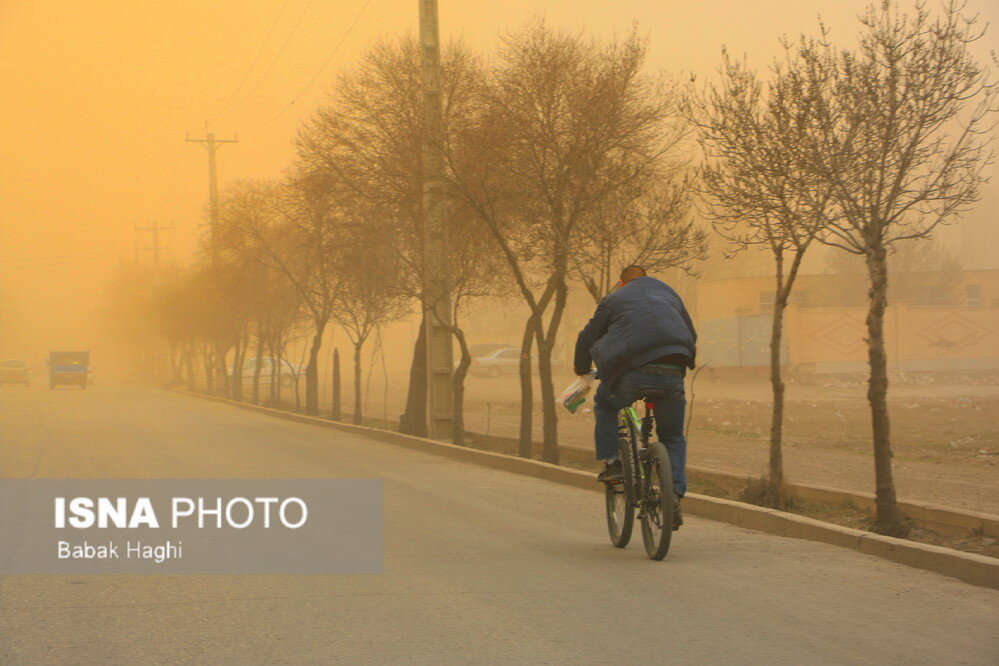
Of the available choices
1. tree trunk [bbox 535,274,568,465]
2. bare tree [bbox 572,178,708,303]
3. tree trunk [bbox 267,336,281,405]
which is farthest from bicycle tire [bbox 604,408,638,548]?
tree trunk [bbox 267,336,281,405]

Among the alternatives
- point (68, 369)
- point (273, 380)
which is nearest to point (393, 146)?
point (273, 380)

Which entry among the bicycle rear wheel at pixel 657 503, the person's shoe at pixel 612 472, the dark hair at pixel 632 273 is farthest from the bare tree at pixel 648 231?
the bicycle rear wheel at pixel 657 503

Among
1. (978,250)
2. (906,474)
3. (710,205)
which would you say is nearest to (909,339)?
(906,474)

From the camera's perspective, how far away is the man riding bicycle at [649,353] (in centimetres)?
785

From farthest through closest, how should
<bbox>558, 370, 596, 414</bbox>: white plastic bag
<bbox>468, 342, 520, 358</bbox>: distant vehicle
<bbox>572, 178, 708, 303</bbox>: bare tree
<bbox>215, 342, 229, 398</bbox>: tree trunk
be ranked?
<bbox>468, 342, 520, 358</bbox>: distant vehicle
<bbox>215, 342, 229, 398</bbox>: tree trunk
<bbox>572, 178, 708, 303</bbox>: bare tree
<bbox>558, 370, 596, 414</bbox>: white plastic bag

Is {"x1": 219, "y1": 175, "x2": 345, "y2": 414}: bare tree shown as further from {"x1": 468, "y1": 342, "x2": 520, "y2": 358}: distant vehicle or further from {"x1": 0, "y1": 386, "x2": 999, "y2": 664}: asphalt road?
{"x1": 468, "y1": 342, "x2": 520, "y2": 358}: distant vehicle

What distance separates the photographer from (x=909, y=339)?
166 ft

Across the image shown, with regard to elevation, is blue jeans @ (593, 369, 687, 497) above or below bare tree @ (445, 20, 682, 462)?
below

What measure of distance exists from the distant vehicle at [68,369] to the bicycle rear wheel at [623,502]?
58.2 metres

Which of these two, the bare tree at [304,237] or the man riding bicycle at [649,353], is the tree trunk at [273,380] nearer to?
the bare tree at [304,237]

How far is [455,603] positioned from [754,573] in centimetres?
215

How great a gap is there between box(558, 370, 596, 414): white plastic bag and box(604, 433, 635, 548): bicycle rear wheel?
1.62 feet

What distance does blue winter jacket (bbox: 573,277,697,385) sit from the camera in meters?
7.86

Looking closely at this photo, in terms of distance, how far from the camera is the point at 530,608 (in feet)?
21.0
